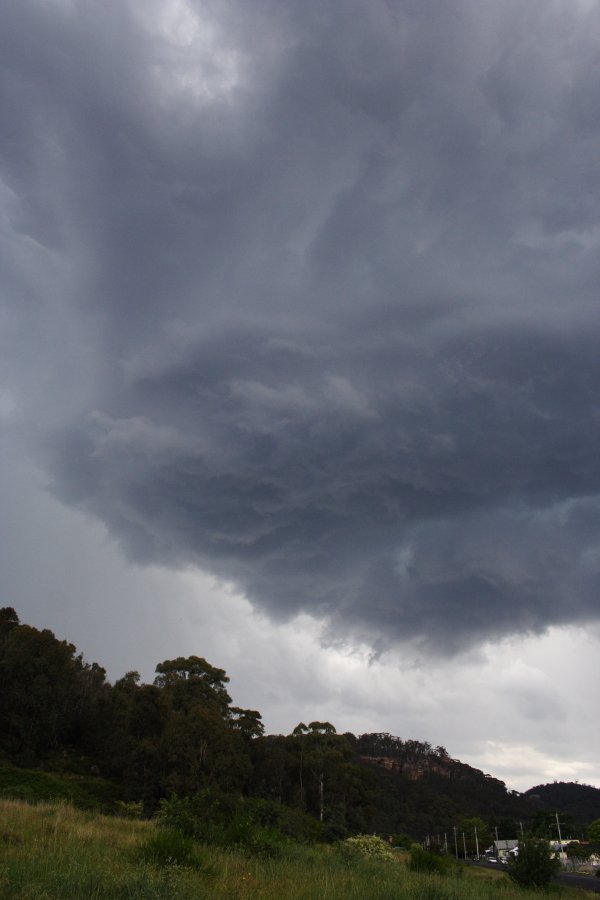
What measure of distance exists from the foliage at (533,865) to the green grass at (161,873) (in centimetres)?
803

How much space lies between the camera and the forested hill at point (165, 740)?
57.7 m

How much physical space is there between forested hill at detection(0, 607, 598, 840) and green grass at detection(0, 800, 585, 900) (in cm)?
1876

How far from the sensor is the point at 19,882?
1063 cm

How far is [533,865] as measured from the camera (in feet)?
81.0

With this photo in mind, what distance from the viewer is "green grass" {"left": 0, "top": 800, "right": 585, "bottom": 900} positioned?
35.1 feet

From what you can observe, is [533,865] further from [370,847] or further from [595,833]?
[595,833]

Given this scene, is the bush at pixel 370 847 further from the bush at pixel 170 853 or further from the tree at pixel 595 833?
the tree at pixel 595 833

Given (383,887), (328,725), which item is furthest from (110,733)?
(383,887)

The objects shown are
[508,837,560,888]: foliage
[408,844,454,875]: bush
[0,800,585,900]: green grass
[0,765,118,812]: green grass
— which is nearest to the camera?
[0,800,585,900]: green grass

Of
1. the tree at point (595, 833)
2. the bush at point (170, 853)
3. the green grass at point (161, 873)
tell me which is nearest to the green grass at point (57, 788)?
the green grass at point (161, 873)

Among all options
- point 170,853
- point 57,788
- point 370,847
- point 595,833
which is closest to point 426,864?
point 370,847

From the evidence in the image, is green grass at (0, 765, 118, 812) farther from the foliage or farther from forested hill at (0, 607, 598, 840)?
the foliage

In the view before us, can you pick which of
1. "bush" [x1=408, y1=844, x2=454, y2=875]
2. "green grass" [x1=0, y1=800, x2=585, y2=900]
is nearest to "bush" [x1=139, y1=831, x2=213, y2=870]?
"green grass" [x1=0, y1=800, x2=585, y2=900]

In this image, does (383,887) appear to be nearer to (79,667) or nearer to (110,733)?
(110,733)
